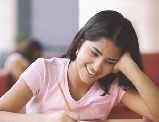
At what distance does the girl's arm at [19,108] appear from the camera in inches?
33.4

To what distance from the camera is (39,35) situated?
14.6ft

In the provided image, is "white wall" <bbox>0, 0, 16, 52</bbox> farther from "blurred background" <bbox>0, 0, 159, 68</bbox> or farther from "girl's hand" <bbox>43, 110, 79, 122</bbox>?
"girl's hand" <bbox>43, 110, 79, 122</bbox>

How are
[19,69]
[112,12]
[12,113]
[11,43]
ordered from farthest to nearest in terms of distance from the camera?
[11,43], [19,69], [112,12], [12,113]

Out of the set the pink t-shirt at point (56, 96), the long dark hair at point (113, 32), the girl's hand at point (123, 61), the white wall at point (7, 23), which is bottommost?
the white wall at point (7, 23)

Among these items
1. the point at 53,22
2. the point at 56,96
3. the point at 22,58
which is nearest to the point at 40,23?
the point at 53,22

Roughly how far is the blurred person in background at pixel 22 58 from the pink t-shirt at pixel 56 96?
1530 millimetres

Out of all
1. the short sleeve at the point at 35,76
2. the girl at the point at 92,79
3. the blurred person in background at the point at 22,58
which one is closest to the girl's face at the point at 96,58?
the girl at the point at 92,79

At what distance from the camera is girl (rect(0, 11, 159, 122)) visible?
3.22ft

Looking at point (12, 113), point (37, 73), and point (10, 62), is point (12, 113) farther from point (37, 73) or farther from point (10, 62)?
point (10, 62)

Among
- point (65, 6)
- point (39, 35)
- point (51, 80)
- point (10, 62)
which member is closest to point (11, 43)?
point (39, 35)

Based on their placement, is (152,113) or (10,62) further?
(10,62)

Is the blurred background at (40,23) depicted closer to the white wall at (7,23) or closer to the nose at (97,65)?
the white wall at (7,23)

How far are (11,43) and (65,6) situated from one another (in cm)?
92

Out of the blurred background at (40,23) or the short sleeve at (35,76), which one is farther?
the blurred background at (40,23)
